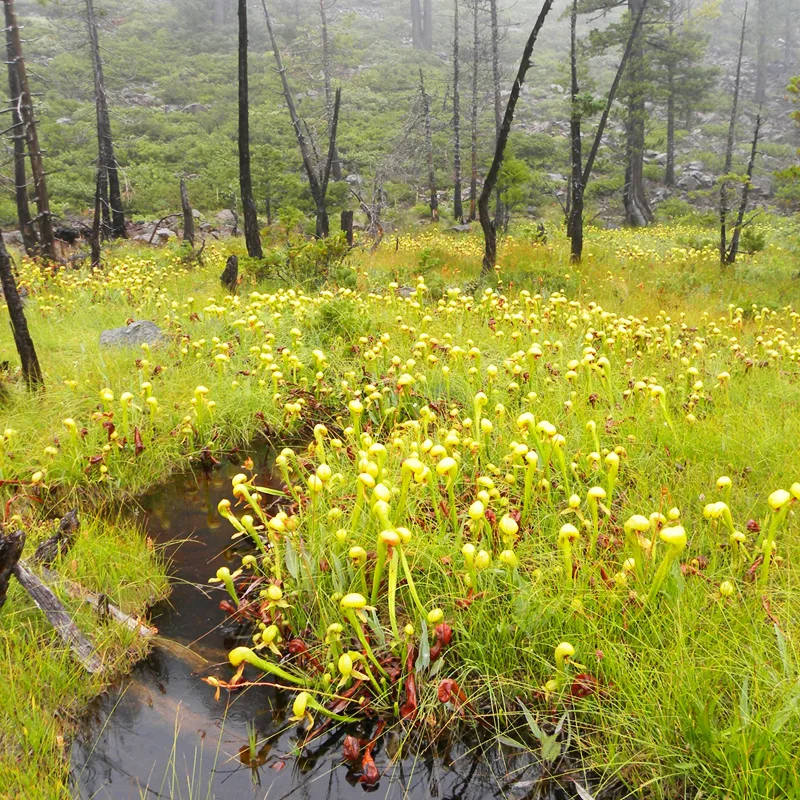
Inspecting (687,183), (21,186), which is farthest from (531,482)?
(687,183)

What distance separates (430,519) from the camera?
3.02 meters

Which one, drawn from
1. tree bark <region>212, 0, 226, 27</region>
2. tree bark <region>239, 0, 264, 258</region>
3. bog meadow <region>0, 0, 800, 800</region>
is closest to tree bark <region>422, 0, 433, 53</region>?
tree bark <region>212, 0, 226, 27</region>

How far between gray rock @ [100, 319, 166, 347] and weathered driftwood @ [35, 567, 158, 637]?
3606 millimetres

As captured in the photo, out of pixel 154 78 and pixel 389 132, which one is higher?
pixel 154 78

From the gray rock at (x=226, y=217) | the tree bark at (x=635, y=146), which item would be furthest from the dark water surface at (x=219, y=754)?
the tree bark at (x=635, y=146)

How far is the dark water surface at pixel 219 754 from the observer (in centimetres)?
197

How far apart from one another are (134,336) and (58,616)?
4.15 m

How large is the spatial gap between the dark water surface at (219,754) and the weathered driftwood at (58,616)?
19 cm

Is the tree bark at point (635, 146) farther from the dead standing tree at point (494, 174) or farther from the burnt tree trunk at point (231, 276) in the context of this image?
the burnt tree trunk at point (231, 276)

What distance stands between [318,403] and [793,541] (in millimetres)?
3484

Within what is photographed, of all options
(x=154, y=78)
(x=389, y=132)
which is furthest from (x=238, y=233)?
(x=154, y=78)

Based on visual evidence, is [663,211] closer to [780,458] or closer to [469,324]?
[469,324]

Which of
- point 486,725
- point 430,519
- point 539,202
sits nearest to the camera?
point 486,725

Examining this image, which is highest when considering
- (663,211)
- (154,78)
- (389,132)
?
(154,78)
